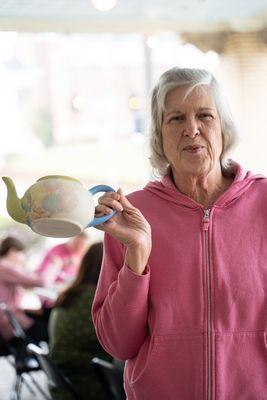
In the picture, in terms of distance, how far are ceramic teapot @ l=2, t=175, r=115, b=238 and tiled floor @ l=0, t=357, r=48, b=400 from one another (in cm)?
351

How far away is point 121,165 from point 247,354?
500 cm

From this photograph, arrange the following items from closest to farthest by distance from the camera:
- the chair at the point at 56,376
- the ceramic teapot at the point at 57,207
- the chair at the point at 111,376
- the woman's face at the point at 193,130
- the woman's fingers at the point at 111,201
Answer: the ceramic teapot at the point at 57,207, the woman's fingers at the point at 111,201, the woman's face at the point at 193,130, the chair at the point at 111,376, the chair at the point at 56,376

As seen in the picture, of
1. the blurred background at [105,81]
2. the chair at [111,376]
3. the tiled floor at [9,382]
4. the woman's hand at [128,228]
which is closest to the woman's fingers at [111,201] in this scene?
the woman's hand at [128,228]

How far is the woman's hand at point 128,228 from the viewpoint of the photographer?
133cm

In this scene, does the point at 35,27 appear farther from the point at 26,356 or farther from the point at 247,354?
the point at 247,354

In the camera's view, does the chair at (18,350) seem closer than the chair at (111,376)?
No

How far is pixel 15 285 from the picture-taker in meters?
4.38

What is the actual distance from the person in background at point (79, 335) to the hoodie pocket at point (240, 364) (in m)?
1.74

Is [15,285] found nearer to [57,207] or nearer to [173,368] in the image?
[173,368]

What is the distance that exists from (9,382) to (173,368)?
3.80 metres

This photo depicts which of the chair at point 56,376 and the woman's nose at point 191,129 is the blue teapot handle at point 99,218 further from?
the chair at point 56,376

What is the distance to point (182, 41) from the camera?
5871 millimetres

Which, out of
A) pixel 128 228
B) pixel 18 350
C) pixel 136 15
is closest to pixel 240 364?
pixel 128 228

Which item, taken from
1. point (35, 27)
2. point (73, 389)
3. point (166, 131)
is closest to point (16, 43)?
point (35, 27)
